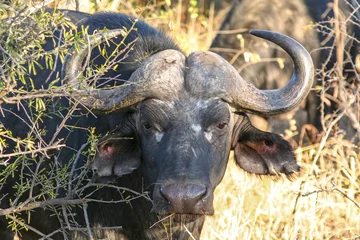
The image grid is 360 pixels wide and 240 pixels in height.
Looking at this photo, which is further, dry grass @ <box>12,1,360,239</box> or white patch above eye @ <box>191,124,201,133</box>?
dry grass @ <box>12,1,360,239</box>

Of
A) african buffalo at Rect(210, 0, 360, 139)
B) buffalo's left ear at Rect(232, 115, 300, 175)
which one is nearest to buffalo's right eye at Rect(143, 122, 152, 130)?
buffalo's left ear at Rect(232, 115, 300, 175)

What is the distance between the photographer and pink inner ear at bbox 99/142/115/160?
5.03 m

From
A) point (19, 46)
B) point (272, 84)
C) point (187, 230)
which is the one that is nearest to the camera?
point (19, 46)

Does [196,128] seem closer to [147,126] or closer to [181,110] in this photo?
[181,110]

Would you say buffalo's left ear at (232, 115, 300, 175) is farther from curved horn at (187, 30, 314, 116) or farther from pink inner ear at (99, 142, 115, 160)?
pink inner ear at (99, 142, 115, 160)

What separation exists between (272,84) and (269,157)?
126 inches

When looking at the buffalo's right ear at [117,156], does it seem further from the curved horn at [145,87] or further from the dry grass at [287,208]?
the dry grass at [287,208]

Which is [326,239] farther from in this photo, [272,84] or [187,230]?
[272,84]

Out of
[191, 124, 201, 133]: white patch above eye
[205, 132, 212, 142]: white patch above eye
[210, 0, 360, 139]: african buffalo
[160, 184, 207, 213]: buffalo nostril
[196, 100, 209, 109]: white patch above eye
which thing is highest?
[196, 100, 209, 109]: white patch above eye

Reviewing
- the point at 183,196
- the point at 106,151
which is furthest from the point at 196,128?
the point at 106,151

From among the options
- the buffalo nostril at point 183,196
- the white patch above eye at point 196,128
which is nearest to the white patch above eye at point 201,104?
the white patch above eye at point 196,128

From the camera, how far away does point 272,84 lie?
8477 mm

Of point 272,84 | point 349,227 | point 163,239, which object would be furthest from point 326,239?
point 272,84

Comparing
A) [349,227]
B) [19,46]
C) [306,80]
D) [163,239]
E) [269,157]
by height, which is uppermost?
[19,46]
